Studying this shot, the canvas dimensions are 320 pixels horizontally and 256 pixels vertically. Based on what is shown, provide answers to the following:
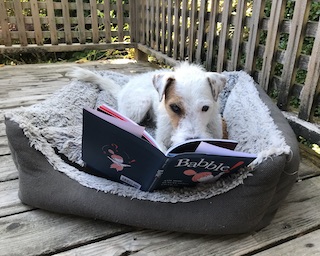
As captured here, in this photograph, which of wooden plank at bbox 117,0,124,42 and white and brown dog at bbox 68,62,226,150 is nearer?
white and brown dog at bbox 68,62,226,150

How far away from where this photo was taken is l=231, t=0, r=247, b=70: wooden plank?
8.17 feet

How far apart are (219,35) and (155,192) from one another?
6.45 feet

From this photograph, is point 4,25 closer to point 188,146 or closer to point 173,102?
point 173,102

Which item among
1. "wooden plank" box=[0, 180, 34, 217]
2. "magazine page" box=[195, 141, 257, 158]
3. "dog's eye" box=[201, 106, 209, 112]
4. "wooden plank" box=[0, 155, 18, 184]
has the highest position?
"magazine page" box=[195, 141, 257, 158]

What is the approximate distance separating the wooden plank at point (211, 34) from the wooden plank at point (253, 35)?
1.75 feet

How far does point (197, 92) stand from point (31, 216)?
39.7 inches

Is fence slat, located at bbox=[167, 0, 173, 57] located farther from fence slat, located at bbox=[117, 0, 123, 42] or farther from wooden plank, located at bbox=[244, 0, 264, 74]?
wooden plank, located at bbox=[244, 0, 264, 74]

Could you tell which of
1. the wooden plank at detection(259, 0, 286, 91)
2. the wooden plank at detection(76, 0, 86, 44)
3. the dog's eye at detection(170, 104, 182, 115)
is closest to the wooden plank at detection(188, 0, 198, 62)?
the wooden plank at detection(259, 0, 286, 91)

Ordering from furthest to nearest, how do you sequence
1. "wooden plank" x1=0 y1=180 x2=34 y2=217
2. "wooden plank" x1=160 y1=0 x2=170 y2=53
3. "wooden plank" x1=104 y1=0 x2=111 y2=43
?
"wooden plank" x1=104 y1=0 x2=111 y2=43
"wooden plank" x1=160 y1=0 x2=170 y2=53
"wooden plank" x1=0 y1=180 x2=34 y2=217

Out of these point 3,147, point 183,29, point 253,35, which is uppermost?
point 253,35

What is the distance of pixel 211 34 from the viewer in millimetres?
2945

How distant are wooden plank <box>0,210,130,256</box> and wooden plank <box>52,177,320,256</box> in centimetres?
5

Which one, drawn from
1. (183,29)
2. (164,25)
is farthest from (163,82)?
(164,25)

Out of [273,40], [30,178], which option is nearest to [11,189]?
[30,178]
